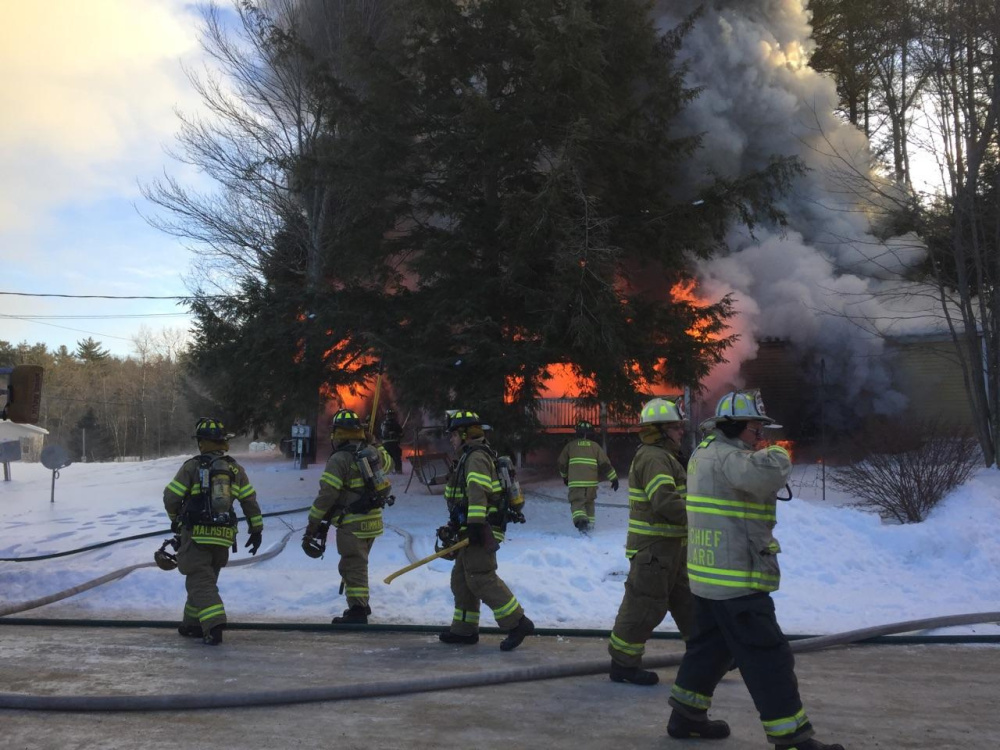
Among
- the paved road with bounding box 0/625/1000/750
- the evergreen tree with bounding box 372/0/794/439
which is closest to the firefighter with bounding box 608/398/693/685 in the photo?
the paved road with bounding box 0/625/1000/750

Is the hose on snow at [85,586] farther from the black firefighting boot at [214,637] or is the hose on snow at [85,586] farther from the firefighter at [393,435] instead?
the firefighter at [393,435]

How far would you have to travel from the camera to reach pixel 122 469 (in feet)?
72.2

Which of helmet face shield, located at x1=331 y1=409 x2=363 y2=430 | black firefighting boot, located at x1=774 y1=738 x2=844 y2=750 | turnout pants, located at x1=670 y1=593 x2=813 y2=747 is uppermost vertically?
helmet face shield, located at x1=331 y1=409 x2=363 y2=430

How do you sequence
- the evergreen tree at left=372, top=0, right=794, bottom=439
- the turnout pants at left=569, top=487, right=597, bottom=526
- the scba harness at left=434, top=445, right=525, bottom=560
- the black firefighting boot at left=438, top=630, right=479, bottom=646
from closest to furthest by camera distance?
the black firefighting boot at left=438, top=630, right=479, bottom=646 → the scba harness at left=434, top=445, right=525, bottom=560 → the turnout pants at left=569, top=487, right=597, bottom=526 → the evergreen tree at left=372, top=0, right=794, bottom=439

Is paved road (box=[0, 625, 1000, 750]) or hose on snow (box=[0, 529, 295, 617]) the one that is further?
hose on snow (box=[0, 529, 295, 617])

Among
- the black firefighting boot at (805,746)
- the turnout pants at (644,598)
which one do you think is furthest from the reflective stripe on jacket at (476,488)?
the black firefighting boot at (805,746)

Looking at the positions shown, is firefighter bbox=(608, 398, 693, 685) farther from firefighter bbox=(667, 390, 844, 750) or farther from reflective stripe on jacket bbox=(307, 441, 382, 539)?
reflective stripe on jacket bbox=(307, 441, 382, 539)

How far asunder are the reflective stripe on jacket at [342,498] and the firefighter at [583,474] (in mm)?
4830

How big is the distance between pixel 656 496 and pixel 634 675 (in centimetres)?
106

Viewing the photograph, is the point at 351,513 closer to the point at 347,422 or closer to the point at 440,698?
the point at 347,422

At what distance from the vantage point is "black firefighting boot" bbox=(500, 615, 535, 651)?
20.4 ft

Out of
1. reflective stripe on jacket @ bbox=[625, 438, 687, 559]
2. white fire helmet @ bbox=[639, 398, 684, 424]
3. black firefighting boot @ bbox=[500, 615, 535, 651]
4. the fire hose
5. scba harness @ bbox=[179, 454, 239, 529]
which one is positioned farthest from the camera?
scba harness @ bbox=[179, 454, 239, 529]

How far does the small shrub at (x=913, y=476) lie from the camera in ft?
34.6

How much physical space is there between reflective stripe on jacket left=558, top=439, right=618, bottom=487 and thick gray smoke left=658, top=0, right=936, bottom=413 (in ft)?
28.7
